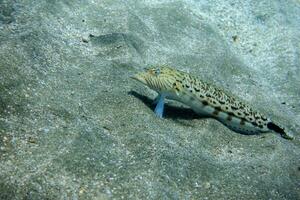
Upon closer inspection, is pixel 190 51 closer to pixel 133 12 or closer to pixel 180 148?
pixel 133 12

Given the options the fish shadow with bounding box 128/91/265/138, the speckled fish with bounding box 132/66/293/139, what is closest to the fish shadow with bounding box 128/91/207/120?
the fish shadow with bounding box 128/91/265/138

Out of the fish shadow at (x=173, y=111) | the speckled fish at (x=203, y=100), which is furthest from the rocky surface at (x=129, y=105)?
the speckled fish at (x=203, y=100)

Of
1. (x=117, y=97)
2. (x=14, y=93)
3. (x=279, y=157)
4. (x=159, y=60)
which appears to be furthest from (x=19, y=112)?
(x=279, y=157)

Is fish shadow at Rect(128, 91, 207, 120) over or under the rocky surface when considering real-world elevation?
under

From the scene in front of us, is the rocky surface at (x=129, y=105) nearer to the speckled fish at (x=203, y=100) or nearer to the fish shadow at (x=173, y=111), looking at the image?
the fish shadow at (x=173, y=111)

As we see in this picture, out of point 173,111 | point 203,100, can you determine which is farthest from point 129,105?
point 203,100

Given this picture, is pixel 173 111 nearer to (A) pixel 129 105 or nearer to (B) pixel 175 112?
(B) pixel 175 112

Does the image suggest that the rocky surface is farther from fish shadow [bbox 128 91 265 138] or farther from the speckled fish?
the speckled fish
